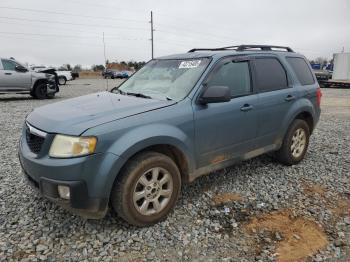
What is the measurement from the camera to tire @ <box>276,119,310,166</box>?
16.2 feet

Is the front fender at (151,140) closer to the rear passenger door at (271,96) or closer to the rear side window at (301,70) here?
the rear passenger door at (271,96)

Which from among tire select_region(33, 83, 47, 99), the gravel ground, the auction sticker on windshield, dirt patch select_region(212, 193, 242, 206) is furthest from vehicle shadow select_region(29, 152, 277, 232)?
tire select_region(33, 83, 47, 99)

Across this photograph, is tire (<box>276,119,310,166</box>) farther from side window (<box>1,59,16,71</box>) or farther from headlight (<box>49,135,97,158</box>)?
side window (<box>1,59,16,71</box>)

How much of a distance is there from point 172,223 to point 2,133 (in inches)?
222

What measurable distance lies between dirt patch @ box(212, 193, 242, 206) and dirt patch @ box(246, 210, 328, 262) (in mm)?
470

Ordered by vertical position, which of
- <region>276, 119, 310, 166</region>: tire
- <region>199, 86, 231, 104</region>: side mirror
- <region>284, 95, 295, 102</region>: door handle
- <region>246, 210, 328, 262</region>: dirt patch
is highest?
<region>199, 86, 231, 104</region>: side mirror

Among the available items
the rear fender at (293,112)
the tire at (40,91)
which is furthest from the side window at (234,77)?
the tire at (40,91)

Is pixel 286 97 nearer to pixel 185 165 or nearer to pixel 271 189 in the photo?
pixel 271 189

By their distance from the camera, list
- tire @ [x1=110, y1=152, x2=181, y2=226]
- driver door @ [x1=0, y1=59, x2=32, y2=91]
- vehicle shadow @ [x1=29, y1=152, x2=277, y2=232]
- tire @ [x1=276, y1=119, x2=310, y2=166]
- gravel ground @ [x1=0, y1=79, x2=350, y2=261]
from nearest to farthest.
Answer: gravel ground @ [x1=0, y1=79, x2=350, y2=261], tire @ [x1=110, y1=152, x2=181, y2=226], vehicle shadow @ [x1=29, y1=152, x2=277, y2=232], tire @ [x1=276, y1=119, x2=310, y2=166], driver door @ [x1=0, y1=59, x2=32, y2=91]

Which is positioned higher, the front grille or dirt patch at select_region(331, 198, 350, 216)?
the front grille

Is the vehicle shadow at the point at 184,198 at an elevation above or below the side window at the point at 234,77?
below

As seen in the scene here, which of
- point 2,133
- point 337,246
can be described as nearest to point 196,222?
point 337,246

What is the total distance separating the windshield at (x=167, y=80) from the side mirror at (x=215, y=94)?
215mm

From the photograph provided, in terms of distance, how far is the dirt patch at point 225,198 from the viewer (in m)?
3.88
